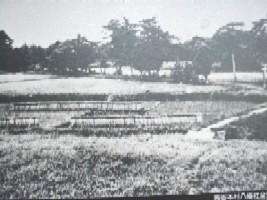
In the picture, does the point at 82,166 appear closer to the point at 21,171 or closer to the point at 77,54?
the point at 21,171

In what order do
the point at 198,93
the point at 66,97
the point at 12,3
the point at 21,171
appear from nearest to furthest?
the point at 21,171, the point at 12,3, the point at 66,97, the point at 198,93

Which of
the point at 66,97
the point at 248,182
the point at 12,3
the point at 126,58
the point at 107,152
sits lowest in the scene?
the point at 248,182

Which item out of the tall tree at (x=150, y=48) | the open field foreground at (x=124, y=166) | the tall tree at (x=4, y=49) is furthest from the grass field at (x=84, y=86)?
the open field foreground at (x=124, y=166)

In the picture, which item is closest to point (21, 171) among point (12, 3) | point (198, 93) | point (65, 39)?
point (65, 39)

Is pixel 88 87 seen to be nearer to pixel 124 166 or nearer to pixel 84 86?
pixel 84 86

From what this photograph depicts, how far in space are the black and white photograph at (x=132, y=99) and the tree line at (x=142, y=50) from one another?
1cm

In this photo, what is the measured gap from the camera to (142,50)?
4.45 meters

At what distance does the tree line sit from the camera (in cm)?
412

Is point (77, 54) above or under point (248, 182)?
above

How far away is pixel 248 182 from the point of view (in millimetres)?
4082

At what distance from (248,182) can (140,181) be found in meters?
1.21

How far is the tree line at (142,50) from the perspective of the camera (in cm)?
412

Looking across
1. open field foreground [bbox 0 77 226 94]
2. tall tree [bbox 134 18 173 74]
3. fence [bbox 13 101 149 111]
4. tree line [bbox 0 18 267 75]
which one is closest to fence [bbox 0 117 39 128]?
fence [bbox 13 101 149 111]

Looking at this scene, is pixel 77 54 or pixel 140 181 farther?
pixel 77 54
